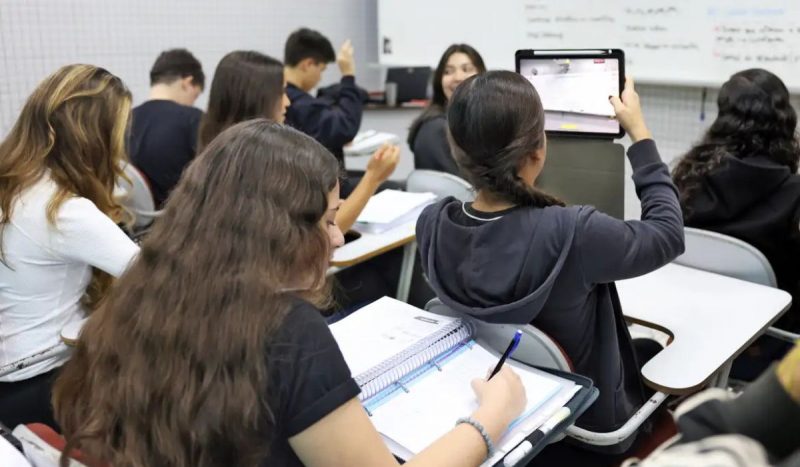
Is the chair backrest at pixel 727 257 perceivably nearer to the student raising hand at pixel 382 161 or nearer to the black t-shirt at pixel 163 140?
the student raising hand at pixel 382 161

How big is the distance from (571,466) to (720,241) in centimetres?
→ 77

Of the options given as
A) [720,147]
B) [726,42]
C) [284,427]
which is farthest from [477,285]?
[726,42]

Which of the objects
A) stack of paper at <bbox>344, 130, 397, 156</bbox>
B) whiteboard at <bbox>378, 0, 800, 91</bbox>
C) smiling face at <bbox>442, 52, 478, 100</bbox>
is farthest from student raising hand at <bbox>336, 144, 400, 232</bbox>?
whiteboard at <bbox>378, 0, 800, 91</bbox>

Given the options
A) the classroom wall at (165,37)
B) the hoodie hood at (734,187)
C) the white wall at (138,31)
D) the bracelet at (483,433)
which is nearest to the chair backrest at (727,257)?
the hoodie hood at (734,187)

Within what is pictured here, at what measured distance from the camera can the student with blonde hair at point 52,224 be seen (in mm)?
1429

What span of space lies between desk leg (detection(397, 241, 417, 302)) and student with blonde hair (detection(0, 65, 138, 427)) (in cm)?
97

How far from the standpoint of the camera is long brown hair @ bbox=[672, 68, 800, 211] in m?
1.88

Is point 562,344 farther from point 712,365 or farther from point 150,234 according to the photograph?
point 150,234

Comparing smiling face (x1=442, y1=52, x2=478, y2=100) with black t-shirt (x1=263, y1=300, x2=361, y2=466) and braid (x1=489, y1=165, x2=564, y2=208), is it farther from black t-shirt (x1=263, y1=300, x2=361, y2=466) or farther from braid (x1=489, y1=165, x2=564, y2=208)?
black t-shirt (x1=263, y1=300, x2=361, y2=466)

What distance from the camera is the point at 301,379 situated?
803mm

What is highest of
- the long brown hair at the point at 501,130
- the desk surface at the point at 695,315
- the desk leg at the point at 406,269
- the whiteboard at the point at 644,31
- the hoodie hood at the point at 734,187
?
the whiteboard at the point at 644,31

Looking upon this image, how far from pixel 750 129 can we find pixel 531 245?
106 cm

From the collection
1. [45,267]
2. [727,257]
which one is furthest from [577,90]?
[45,267]

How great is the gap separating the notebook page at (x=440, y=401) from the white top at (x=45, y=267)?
0.72 m
